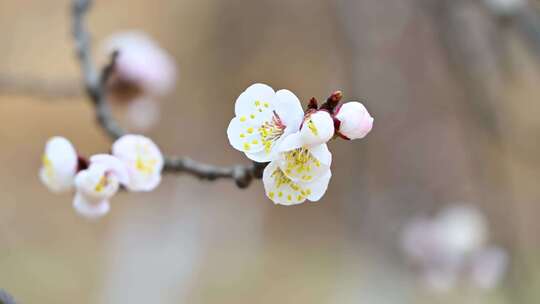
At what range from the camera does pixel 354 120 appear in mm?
683

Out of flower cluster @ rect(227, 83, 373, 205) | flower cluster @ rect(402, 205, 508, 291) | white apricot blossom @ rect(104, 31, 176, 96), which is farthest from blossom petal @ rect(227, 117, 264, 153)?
flower cluster @ rect(402, 205, 508, 291)

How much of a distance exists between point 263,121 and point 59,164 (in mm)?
324

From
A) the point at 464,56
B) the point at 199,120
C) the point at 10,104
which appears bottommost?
the point at 10,104

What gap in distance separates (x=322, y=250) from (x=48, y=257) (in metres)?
1.66

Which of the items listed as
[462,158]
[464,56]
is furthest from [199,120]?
[464,56]

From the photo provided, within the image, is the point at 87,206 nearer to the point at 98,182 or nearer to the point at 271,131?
the point at 98,182

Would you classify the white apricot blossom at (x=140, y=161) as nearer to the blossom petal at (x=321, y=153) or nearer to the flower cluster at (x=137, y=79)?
the blossom petal at (x=321, y=153)

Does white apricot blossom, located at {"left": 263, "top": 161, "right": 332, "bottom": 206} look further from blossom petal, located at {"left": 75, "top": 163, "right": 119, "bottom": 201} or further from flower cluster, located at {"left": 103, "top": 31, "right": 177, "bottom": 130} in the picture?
flower cluster, located at {"left": 103, "top": 31, "right": 177, "bottom": 130}

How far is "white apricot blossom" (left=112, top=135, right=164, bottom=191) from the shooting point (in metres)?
0.89

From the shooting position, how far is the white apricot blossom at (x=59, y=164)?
88 centimetres

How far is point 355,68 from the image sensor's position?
6.93 ft

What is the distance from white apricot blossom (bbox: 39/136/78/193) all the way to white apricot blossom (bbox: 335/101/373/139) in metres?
0.41

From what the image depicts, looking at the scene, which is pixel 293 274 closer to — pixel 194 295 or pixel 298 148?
pixel 194 295

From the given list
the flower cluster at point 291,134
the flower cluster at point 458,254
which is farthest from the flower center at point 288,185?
the flower cluster at point 458,254
